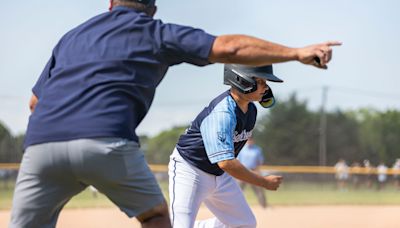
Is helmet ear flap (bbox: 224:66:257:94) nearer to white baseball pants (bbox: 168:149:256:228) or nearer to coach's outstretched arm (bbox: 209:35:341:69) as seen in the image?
white baseball pants (bbox: 168:149:256:228)

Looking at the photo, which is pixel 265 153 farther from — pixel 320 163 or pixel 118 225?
pixel 118 225

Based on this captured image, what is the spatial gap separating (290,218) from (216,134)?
11.4m

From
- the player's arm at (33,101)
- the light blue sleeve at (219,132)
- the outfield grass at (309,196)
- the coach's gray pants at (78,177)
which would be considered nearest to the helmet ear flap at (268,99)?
the light blue sleeve at (219,132)

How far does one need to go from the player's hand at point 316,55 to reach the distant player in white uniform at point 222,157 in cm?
193

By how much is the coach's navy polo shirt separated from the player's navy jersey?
1.86 meters

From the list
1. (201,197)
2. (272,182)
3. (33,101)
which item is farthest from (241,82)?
(33,101)

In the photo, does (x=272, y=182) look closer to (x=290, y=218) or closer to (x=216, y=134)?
(x=216, y=134)

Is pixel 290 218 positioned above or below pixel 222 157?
below

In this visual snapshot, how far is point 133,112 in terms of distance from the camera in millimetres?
4086

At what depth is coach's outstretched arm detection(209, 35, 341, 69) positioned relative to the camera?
4.00 m

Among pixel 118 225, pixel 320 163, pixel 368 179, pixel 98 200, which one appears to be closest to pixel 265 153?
pixel 320 163

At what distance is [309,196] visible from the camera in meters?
26.7

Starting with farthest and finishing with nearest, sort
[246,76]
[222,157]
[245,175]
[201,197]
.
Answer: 1. [201,197]
2. [246,76]
3. [245,175]
4. [222,157]

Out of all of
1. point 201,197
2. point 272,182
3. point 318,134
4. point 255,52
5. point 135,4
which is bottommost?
point 318,134
